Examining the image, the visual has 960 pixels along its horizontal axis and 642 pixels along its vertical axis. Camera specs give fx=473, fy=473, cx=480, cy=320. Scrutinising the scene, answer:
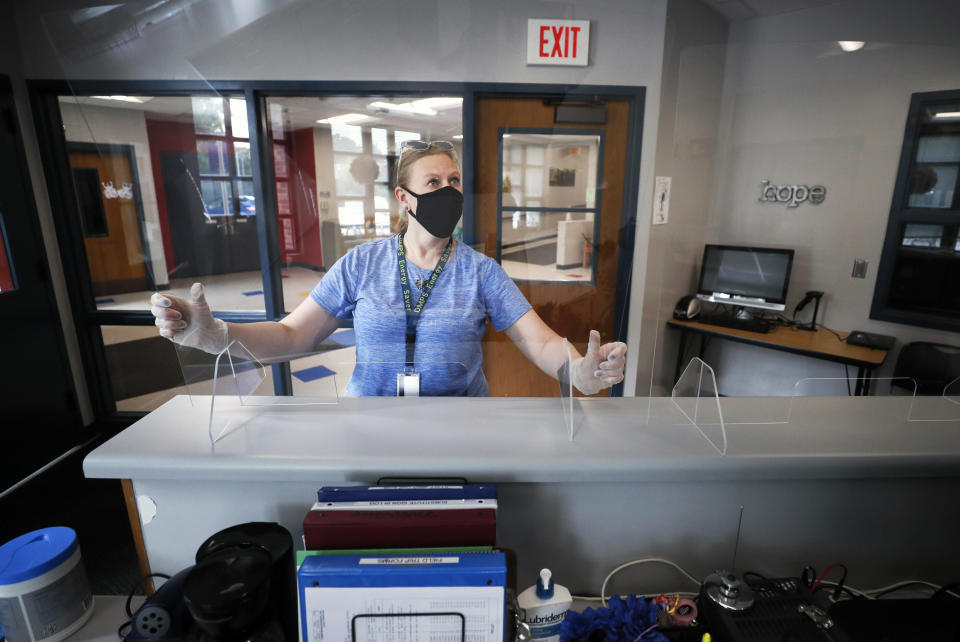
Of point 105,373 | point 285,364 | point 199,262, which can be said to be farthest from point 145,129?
point 285,364

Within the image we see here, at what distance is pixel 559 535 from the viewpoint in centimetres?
82

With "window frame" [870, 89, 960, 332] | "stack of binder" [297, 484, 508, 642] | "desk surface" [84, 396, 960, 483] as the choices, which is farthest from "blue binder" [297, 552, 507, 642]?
"window frame" [870, 89, 960, 332]

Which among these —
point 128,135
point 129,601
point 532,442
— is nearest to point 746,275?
point 532,442

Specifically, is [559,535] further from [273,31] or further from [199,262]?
[199,262]

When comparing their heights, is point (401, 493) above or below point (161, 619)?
above

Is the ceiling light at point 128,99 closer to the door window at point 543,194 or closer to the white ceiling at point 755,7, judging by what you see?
the door window at point 543,194

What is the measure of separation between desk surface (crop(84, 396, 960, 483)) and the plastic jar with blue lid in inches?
4.2

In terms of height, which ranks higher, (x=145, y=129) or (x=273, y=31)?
(x=273, y=31)

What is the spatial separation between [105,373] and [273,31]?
228 centimetres

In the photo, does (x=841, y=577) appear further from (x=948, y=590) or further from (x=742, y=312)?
(x=742, y=312)

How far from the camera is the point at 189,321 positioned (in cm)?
94

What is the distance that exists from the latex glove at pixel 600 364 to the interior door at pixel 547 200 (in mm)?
1232

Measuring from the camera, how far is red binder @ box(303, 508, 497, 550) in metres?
0.59

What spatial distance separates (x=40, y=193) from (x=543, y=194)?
2718mm
